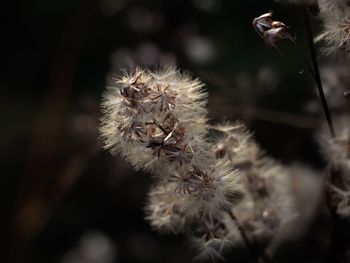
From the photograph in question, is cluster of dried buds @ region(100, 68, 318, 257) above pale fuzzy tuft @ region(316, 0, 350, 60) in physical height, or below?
below

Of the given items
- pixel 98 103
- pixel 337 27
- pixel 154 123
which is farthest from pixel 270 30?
pixel 98 103

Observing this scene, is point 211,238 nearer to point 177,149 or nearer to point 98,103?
point 177,149

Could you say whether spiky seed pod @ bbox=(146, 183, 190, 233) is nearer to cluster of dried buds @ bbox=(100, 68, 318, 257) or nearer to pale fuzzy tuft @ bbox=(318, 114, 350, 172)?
cluster of dried buds @ bbox=(100, 68, 318, 257)

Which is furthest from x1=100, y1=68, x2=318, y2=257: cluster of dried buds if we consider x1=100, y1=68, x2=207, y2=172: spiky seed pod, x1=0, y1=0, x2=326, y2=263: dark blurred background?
x1=0, y1=0, x2=326, y2=263: dark blurred background

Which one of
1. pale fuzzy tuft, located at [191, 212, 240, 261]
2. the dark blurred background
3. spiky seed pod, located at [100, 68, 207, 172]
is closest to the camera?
spiky seed pod, located at [100, 68, 207, 172]

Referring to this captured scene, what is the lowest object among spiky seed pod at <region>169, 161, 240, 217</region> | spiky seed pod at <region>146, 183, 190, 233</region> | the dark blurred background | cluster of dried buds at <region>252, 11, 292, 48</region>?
the dark blurred background

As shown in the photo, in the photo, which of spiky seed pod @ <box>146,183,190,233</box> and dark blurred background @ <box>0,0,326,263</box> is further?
dark blurred background @ <box>0,0,326,263</box>

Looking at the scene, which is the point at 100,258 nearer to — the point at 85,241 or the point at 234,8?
the point at 85,241

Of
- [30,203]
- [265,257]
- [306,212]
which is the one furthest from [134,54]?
[265,257]
